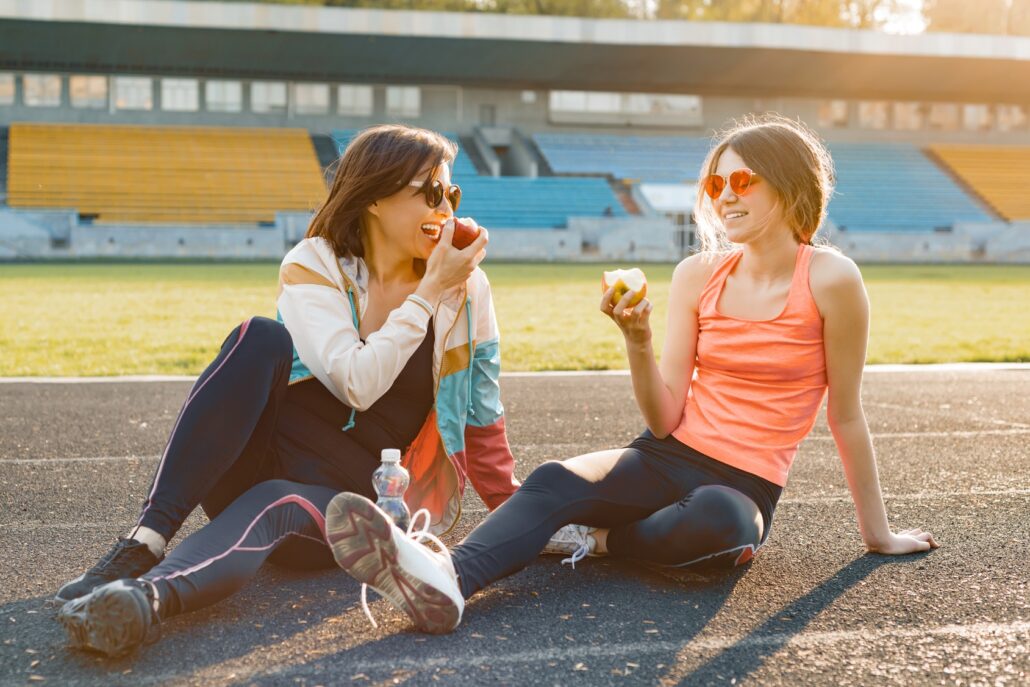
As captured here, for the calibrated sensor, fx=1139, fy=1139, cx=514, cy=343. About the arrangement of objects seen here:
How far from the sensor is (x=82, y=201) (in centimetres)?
3184

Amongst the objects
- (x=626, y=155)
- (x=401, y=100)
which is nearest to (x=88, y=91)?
→ (x=401, y=100)

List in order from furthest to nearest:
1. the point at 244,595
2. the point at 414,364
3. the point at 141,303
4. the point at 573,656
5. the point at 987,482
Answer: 1. the point at 141,303
2. the point at 987,482
3. the point at 414,364
4. the point at 244,595
5. the point at 573,656

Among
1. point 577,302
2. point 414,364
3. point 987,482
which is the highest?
point 414,364

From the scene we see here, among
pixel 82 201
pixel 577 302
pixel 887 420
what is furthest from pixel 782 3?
pixel 887 420

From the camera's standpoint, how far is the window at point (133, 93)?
38312 mm

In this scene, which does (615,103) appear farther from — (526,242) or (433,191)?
(433,191)

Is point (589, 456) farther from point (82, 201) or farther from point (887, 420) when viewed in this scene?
point (82, 201)

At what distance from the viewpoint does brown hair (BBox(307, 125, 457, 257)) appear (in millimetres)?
3518

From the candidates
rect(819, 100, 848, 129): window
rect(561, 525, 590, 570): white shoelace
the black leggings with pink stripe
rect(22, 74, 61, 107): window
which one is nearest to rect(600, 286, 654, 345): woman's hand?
the black leggings with pink stripe

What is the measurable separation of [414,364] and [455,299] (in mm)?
245

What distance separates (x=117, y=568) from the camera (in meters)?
2.97

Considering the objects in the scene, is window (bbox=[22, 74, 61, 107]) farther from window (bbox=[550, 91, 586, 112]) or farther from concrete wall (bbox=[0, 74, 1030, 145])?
window (bbox=[550, 91, 586, 112])

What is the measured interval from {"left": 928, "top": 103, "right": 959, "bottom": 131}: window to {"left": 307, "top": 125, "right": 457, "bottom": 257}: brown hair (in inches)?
1810

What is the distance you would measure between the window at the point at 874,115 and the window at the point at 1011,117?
511 cm
